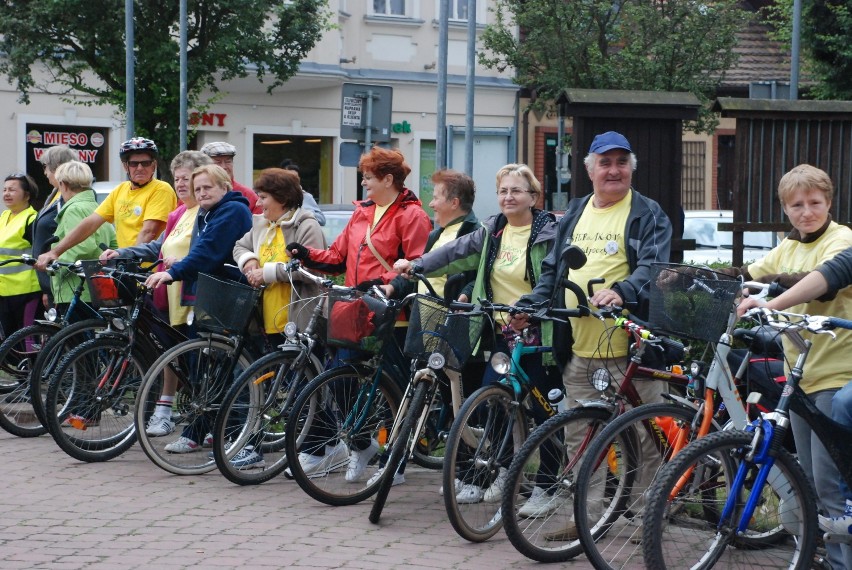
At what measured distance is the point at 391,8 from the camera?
100ft

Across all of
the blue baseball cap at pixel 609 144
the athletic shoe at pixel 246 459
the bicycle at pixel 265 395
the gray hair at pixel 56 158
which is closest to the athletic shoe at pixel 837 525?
the blue baseball cap at pixel 609 144

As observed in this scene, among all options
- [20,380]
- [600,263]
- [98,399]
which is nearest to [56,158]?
A: [20,380]

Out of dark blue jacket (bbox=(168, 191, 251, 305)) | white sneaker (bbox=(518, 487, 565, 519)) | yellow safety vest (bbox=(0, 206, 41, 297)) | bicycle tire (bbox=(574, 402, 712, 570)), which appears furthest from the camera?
yellow safety vest (bbox=(0, 206, 41, 297))

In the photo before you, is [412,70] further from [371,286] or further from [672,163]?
[371,286]

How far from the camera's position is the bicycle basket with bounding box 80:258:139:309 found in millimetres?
8602

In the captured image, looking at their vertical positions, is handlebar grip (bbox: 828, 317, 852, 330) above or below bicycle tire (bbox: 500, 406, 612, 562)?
above

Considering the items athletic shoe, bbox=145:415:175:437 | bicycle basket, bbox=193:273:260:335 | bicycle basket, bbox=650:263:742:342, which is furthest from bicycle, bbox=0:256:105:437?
bicycle basket, bbox=650:263:742:342

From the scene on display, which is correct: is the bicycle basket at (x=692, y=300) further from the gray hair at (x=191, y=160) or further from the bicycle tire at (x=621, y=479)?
the gray hair at (x=191, y=160)

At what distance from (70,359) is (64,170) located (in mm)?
2458

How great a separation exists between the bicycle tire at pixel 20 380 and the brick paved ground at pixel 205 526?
3.53ft

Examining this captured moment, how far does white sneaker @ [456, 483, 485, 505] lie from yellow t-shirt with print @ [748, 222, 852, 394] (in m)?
1.62

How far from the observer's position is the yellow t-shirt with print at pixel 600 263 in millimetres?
6539

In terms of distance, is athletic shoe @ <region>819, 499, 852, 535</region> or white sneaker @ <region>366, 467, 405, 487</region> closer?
athletic shoe @ <region>819, 499, 852, 535</region>

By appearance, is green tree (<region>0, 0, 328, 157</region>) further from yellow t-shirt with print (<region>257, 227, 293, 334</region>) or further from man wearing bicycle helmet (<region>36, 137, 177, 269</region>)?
yellow t-shirt with print (<region>257, 227, 293, 334</region>)
